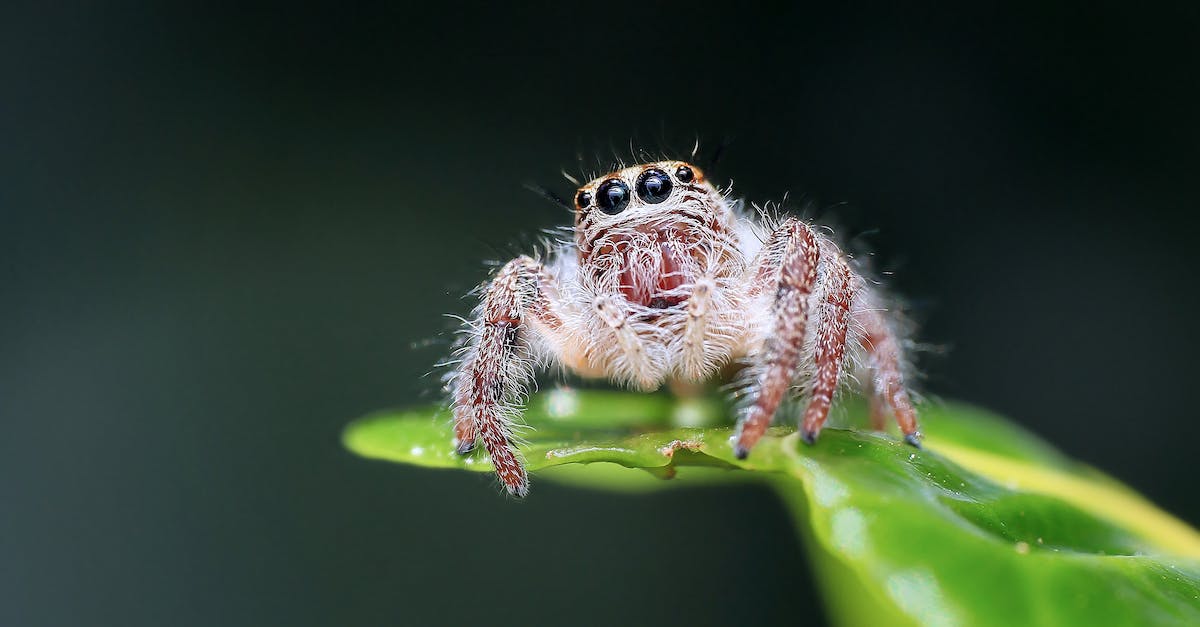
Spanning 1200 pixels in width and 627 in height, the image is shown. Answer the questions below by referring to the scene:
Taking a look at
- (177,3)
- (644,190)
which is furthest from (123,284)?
(644,190)

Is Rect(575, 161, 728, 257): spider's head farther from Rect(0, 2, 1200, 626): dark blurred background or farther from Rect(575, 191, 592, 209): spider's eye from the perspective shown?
Rect(0, 2, 1200, 626): dark blurred background

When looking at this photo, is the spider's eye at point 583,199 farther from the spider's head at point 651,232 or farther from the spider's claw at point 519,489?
the spider's claw at point 519,489

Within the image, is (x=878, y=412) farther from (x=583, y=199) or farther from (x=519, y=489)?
(x=519, y=489)

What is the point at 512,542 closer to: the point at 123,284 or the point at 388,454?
the point at 123,284

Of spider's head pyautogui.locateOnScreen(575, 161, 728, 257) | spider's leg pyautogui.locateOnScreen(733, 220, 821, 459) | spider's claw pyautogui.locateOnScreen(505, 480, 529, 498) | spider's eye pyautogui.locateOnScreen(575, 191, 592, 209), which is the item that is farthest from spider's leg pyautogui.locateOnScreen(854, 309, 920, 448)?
spider's claw pyautogui.locateOnScreen(505, 480, 529, 498)

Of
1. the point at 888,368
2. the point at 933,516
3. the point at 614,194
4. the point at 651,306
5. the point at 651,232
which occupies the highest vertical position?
the point at 614,194

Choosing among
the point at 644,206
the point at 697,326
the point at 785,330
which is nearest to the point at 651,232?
the point at 644,206
